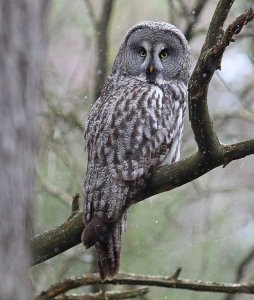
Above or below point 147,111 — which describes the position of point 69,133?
above

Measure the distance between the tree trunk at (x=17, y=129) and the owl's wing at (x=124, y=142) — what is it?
7.93 feet

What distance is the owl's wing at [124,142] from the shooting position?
4480 millimetres

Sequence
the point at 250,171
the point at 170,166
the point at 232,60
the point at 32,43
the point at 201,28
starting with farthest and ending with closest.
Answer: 1. the point at 250,171
2. the point at 232,60
3. the point at 201,28
4. the point at 170,166
5. the point at 32,43

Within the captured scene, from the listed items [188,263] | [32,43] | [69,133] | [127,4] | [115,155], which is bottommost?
[32,43]

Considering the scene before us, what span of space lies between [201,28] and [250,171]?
2.30 meters

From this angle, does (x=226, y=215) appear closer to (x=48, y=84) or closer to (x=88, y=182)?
(x=48, y=84)

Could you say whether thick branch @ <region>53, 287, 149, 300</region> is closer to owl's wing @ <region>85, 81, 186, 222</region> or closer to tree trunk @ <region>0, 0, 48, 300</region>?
owl's wing @ <region>85, 81, 186, 222</region>

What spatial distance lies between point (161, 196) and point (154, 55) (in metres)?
2.47

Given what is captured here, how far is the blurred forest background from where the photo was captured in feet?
20.9

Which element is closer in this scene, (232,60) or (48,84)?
(48,84)

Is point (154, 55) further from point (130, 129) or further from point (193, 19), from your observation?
point (193, 19)

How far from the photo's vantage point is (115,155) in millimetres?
4613

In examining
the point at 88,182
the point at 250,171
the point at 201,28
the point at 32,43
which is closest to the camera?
the point at 32,43

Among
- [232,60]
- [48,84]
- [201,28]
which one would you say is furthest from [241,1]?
[48,84]
